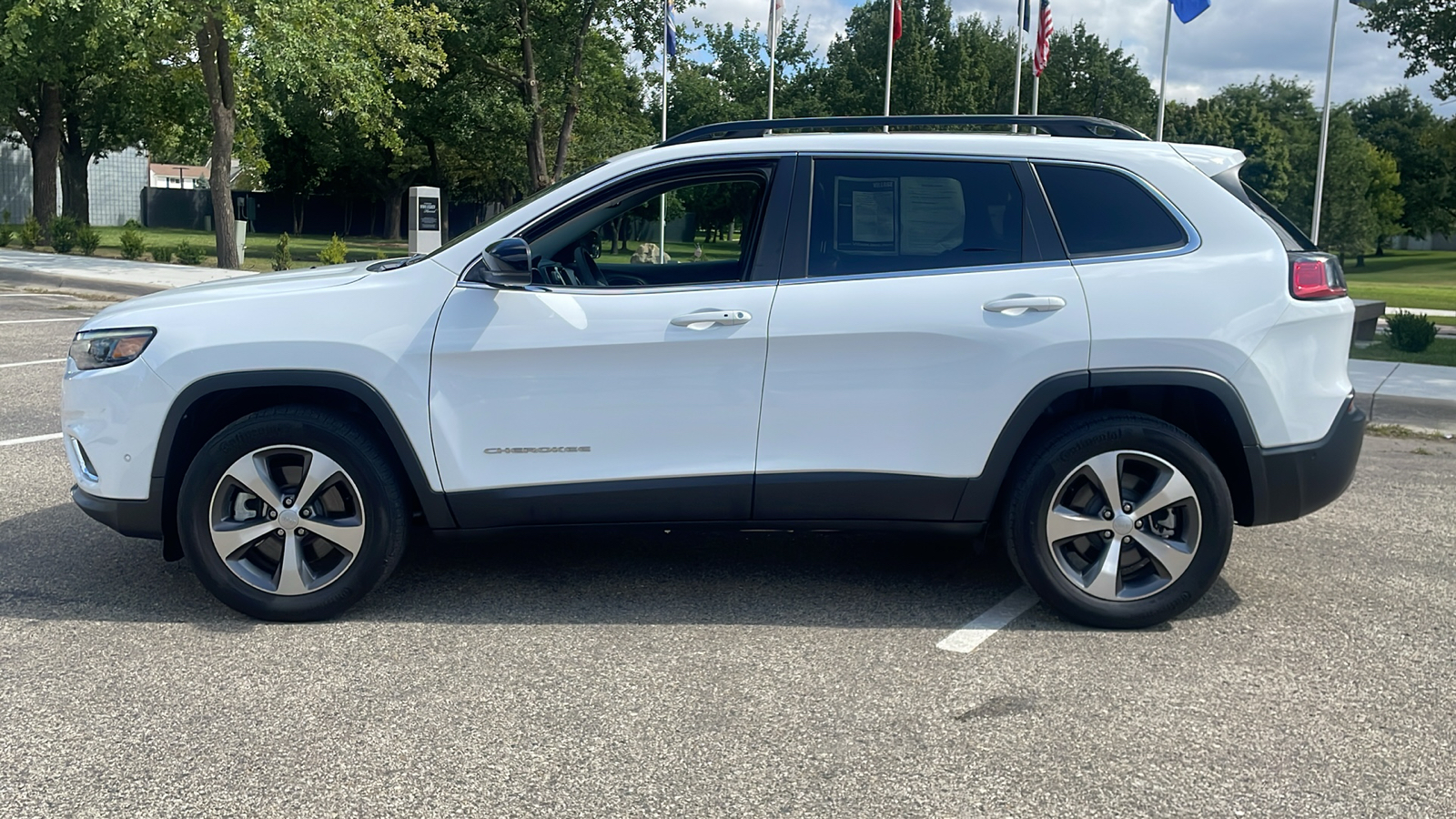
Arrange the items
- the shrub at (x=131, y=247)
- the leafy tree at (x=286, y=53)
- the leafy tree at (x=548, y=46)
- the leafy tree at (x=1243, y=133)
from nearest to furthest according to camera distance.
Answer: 1. the leafy tree at (x=286, y=53)
2. the shrub at (x=131, y=247)
3. the leafy tree at (x=548, y=46)
4. the leafy tree at (x=1243, y=133)

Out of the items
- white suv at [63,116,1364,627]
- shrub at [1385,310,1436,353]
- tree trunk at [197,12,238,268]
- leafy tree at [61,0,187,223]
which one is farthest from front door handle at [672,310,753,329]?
tree trunk at [197,12,238,268]

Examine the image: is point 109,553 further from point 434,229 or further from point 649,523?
point 434,229

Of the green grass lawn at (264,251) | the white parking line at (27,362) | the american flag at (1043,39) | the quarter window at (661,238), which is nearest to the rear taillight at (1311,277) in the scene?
the quarter window at (661,238)

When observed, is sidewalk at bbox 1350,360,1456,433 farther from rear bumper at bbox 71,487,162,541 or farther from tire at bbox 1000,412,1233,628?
rear bumper at bbox 71,487,162,541

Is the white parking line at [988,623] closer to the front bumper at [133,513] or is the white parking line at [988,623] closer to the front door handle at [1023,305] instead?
the front door handle at [1023,305]

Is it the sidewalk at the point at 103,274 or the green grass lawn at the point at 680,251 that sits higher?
the green grass lawn at the point at 680,251

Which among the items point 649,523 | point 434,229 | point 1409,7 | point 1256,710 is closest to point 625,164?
point 649,523

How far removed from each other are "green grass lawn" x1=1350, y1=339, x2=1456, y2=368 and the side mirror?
37.5 ft

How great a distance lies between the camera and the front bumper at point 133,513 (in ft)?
14.7

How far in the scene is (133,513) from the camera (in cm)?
448

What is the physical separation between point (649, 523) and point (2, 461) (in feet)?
15.0

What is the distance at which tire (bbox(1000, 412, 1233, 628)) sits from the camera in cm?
444

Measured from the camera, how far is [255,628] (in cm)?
449

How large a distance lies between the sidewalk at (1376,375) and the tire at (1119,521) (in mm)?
6013
